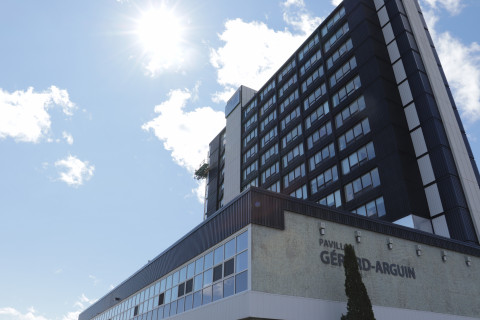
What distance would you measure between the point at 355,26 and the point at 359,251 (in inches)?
1222

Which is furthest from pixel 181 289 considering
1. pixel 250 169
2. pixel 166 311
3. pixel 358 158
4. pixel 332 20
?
pixel 332 20

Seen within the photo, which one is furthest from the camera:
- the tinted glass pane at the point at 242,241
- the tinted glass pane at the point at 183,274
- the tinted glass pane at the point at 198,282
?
the tinted glass pane at the point at 183,274

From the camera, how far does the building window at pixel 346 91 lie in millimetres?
41803

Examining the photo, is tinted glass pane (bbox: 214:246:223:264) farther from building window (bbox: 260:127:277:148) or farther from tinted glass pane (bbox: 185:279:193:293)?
building window (bbox: 260:127:277:148)

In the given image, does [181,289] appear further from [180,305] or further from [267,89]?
[267,89]

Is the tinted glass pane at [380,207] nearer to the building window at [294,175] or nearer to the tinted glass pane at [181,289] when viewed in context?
the building window at [294,175]

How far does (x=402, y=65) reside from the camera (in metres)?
39.6

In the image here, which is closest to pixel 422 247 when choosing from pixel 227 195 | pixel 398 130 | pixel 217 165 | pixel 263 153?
pixel 398 130

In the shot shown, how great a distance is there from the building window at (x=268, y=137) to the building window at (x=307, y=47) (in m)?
10.6

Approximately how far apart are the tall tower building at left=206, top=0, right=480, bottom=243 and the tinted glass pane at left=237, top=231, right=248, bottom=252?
18.2 m

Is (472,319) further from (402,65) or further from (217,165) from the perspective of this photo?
(217,165)

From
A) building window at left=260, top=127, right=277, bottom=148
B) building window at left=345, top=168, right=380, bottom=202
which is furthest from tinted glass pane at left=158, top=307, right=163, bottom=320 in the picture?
building window at left=260, top=127, right=277, bottom=148

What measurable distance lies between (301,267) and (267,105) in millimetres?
42796

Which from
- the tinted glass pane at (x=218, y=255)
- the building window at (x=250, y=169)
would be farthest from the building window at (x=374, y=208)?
the building window at (x=250, y=169)
